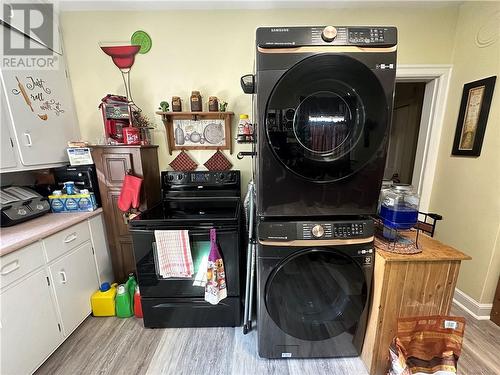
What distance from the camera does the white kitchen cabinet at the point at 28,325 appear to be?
1.09 m

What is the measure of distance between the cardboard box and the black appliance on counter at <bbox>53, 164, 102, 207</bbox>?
84 mm

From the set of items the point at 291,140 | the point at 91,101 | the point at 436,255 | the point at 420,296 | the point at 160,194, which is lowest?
the point at 420,296

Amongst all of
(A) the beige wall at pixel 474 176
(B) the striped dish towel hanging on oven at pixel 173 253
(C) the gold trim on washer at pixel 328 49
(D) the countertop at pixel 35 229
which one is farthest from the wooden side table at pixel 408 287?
(D) the countertop at pixel 35 229

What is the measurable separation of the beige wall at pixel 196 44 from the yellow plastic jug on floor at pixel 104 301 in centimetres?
155

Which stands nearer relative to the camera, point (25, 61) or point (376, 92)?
point (376, 92)

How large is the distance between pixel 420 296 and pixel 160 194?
6.72 feet

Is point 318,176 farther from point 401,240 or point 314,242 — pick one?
point 401,240

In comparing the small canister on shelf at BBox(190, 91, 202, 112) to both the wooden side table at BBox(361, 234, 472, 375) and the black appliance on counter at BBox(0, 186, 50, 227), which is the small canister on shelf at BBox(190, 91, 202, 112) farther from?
the wooden side table at BBox(361, 234, 472, 375)

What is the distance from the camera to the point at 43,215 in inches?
62.1

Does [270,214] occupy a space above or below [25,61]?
below

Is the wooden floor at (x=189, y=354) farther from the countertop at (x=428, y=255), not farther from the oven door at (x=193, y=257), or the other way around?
the countertop at (x=428, y=255)

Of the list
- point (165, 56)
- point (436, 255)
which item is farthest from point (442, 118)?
point (165, 56)

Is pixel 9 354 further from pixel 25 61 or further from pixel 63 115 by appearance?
pixel 25 61

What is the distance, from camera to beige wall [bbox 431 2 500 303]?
152 centimetres
